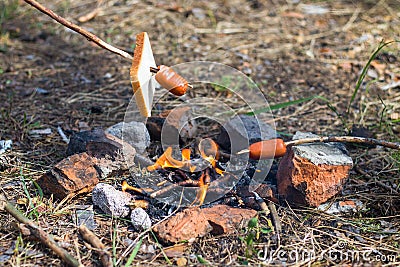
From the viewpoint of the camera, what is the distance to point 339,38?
15.9ft

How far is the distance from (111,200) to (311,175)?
1102 millimetres

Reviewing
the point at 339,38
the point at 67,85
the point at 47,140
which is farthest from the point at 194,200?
the point at 339,38

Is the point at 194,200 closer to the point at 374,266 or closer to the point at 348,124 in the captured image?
the point at 374,266

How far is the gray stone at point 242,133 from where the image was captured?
3.10 meters

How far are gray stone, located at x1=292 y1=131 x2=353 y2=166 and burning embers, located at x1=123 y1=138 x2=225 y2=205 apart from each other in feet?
1.61

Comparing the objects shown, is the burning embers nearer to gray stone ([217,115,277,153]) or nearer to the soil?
gray stone ([217,115,277,153])

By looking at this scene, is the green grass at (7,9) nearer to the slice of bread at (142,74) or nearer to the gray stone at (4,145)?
the gray stone at (4,145)

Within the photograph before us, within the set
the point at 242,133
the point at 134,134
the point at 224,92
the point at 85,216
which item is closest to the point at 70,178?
the point at 85,216

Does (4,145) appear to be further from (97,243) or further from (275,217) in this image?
(275,217)

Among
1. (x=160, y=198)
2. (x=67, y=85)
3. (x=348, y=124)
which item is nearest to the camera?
(x=160, y=198)

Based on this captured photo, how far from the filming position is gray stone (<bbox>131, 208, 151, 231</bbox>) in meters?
2.52

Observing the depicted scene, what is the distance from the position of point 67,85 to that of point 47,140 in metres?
0.84

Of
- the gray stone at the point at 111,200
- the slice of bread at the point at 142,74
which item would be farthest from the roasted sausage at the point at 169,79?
the gray stone at the point at 111,200

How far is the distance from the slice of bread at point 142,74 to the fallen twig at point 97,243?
2.41ft
